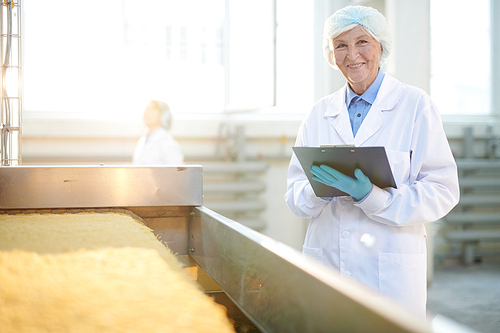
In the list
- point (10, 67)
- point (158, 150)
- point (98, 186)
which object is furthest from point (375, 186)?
point (158, 150)

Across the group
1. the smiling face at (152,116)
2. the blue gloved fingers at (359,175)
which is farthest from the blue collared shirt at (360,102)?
the smiling face at (152,116)

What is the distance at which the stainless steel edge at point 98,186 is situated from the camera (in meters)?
1.19

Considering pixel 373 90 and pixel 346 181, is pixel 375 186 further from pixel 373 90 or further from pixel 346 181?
pixel 373 90

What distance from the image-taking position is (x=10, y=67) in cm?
135

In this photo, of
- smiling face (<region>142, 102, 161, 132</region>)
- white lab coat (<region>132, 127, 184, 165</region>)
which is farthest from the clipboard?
smiling face (<region>142, 102, 161, 132</region>)

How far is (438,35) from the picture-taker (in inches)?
143

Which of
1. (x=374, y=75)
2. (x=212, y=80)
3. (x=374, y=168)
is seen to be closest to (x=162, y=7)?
(x=212, y=80)

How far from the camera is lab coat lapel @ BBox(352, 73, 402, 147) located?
1.21 metres

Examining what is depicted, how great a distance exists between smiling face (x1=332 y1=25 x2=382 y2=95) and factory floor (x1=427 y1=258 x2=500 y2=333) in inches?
49.1

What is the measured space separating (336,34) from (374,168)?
0.43 meters

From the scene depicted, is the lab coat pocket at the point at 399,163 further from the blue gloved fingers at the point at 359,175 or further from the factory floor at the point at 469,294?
the factory floor at the point at 469,294

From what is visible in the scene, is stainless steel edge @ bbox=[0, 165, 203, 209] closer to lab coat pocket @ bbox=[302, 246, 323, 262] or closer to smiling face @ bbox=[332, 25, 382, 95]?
lab coat pocket @ bbox=[302, 246, 323, 262]

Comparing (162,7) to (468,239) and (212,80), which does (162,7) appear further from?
(468,239)

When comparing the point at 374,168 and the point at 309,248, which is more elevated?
the point at 374,168
